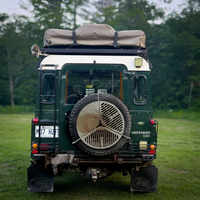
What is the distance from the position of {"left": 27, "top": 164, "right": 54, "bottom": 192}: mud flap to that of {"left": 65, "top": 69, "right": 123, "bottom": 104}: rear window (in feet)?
4.42

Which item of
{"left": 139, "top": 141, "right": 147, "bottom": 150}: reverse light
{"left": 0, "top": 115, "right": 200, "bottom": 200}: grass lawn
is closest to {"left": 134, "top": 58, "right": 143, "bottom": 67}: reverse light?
{"left": 139, "top": 141, "right": 147, "bottom": 150}: reverse light

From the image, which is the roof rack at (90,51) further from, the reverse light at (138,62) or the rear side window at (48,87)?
the rear side window at (48,87)

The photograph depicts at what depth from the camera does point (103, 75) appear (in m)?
4.93

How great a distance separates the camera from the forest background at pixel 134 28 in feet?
95.5

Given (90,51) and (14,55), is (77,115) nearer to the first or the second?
(90,51)

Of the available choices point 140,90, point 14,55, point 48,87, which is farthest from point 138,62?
point 14,55

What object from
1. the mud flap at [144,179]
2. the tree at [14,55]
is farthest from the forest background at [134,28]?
the mud flap at [144,179]

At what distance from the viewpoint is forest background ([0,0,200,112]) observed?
1146 inches

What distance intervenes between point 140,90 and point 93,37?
1.33 meters

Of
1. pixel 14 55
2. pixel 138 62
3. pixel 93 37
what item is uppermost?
pixel 14 55

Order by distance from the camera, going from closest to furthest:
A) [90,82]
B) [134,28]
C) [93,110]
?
[93,110] → [90,82] → [134,28]

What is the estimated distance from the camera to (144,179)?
5.00 m

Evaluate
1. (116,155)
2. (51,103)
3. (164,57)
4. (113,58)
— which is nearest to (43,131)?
(51,103)

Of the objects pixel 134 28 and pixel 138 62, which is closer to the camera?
pixel 138 62
